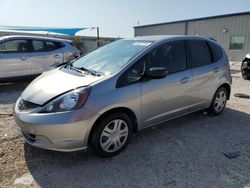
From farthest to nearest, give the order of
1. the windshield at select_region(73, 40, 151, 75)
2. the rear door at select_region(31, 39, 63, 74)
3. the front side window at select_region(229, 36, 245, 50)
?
the front side window at select_region(229, 36, 245, 50)
the rear door at select_region(31, 39, 63, 74)
the windshield at select_region(73, 40, 151, 75)

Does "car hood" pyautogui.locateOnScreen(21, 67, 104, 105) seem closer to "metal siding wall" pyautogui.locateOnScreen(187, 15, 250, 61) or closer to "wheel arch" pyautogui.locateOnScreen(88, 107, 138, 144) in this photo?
"wheel arch" pyautogui.locateOnScreen(88, 107, 138, 144)

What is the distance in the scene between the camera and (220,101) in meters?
5.39

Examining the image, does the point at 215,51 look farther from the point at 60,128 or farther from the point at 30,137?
the point at 30,137

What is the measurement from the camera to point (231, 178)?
122 inches

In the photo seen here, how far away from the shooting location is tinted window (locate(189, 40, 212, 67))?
465 centimetres

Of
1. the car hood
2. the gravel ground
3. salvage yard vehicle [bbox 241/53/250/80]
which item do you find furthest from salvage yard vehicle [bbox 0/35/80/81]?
salvage yard vehicle [bbox 241/53/250/80]

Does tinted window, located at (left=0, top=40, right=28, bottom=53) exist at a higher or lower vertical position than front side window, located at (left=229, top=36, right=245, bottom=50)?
→ higher

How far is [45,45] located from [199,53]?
18.0 feet

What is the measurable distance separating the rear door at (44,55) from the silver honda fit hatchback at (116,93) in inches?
158

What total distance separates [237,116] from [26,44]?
6.38 m

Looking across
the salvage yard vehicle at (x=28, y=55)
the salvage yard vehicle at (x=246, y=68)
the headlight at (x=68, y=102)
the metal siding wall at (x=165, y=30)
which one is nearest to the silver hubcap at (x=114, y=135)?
the headlight at (x=68, y=102)

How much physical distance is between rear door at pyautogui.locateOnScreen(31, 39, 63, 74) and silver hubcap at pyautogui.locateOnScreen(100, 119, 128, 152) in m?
5.42

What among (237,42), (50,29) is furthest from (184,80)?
(237,42)

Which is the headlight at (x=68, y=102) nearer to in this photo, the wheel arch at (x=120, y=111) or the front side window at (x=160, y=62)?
the wheel arch at (x=120, y=111)
